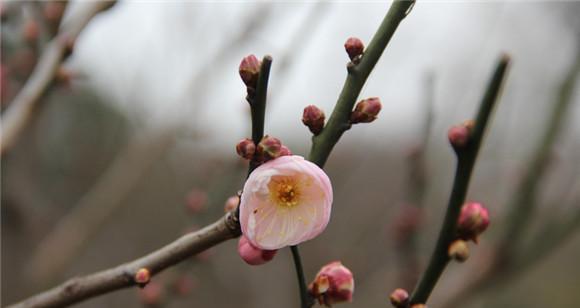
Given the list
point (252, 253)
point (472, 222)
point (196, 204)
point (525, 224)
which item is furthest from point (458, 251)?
point (525, 224)

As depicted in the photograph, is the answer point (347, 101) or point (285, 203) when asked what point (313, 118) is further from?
point (285, 203)

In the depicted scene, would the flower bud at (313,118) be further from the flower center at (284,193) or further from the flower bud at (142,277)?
the flower bud at (142,277)

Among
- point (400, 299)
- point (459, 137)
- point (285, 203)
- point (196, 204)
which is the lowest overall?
point (196, 204)

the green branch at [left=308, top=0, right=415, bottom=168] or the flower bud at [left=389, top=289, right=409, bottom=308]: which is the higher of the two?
the green branch at [left=308, top=0, right=415, bottom=168]

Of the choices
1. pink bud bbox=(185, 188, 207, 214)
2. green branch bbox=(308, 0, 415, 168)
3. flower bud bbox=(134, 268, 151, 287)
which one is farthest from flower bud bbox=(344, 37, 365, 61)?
pink bud bbox=(185, 188, 207, 214)

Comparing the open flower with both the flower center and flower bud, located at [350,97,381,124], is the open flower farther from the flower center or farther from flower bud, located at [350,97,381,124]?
flower bud, located at [350,97,381,124]
